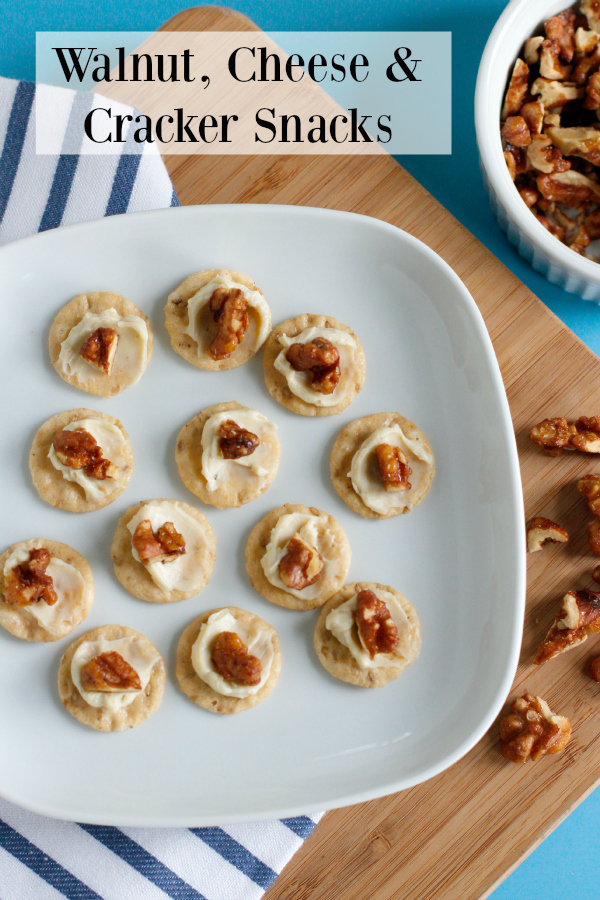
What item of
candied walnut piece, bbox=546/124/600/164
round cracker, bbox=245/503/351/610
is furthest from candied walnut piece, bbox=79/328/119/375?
candied walnut piece, bbox=546/124/600/164

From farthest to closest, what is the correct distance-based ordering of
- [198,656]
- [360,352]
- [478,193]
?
[478,193]
[360,352]
[198,656]

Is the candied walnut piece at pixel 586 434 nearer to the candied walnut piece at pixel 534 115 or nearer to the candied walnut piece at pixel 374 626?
the candied walnut piece at pixel 374 626

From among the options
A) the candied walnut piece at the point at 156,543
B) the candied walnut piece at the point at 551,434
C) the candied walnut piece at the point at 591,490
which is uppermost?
the candied walnut piece at the point at 551,434

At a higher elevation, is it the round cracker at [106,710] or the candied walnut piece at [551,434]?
the candied walnut piece at [551,434]

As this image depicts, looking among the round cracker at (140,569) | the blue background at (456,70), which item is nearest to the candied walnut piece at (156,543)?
the round cracker at (140,569)

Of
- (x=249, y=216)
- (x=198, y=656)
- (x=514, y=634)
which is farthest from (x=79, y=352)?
(x=514, y=634)

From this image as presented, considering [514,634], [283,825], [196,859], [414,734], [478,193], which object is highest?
[478,193]

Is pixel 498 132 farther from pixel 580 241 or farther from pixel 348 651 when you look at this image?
pixel 348 651

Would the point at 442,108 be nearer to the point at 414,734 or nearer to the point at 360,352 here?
the point at 360,352
